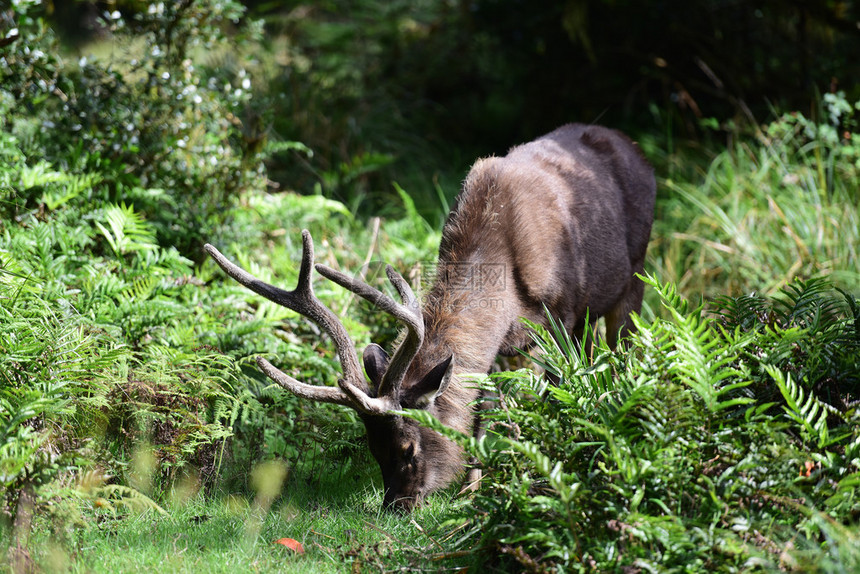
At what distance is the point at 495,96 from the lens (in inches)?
428

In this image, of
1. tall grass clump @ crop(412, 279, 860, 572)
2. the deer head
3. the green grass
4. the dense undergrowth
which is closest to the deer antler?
the deer head

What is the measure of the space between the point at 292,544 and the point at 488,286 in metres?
1.99

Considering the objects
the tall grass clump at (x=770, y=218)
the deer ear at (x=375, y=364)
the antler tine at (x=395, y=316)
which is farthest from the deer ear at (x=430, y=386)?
the tall grass clump at (x=770, y=218)

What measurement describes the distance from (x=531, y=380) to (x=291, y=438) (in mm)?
1739

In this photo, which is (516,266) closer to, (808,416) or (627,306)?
(627,306)

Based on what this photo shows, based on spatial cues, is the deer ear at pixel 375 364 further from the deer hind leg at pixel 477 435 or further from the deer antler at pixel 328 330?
the deer hind leg at pixel 477 435

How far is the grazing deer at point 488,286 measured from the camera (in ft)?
14.2

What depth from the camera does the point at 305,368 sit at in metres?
5.49

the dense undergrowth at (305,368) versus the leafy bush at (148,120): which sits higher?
the leafy bush at (148,120)

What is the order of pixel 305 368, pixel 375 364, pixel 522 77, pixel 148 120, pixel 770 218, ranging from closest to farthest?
pixel 375 364 → pixel 305 368 → pixel 148 120 → pixel 770 218 → pixel 522 77

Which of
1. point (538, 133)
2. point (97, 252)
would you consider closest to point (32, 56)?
point (97, 252)

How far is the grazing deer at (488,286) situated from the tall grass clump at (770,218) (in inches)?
48.3

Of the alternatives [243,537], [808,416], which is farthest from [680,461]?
[243,537]

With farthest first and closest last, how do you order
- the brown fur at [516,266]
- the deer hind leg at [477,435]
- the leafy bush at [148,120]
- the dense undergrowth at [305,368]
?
1. the leafy bush at [148,120]
2. the deer hind leg at [477,435]
3. the brown fur at [516,266]
4. the dense undergrowth at [305,368]
